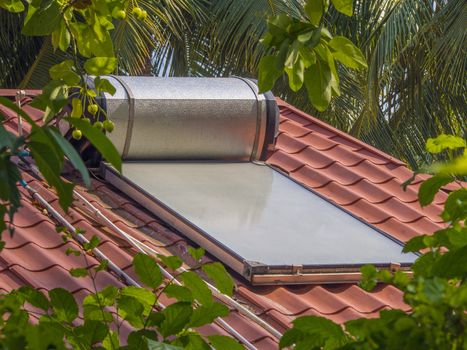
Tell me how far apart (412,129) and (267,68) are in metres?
16.1

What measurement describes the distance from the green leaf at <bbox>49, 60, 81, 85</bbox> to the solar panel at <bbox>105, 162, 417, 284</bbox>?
1.26 metres

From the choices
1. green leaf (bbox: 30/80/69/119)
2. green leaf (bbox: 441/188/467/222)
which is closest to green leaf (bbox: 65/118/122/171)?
green leaf (bbox: 30/80/69/119)

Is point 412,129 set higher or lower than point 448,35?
lower

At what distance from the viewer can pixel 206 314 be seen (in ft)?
6.99

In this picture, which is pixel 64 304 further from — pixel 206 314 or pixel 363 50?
pixel 363 50

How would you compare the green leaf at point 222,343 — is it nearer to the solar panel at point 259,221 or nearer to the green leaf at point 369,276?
the green leaf at point 369,276

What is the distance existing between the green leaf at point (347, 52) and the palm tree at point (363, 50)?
11.5 meters

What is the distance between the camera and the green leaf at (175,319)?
6.82 ft

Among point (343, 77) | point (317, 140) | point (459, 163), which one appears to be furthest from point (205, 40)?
point (459, 163)

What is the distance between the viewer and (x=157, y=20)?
52.4 feet

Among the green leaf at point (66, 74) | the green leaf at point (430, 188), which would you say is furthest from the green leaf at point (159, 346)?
the green leaf at point (66, 74)

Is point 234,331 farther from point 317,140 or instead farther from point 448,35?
point 448,35

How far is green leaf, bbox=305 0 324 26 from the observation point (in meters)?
2.59

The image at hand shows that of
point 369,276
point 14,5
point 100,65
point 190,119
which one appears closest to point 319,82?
point 100,65
